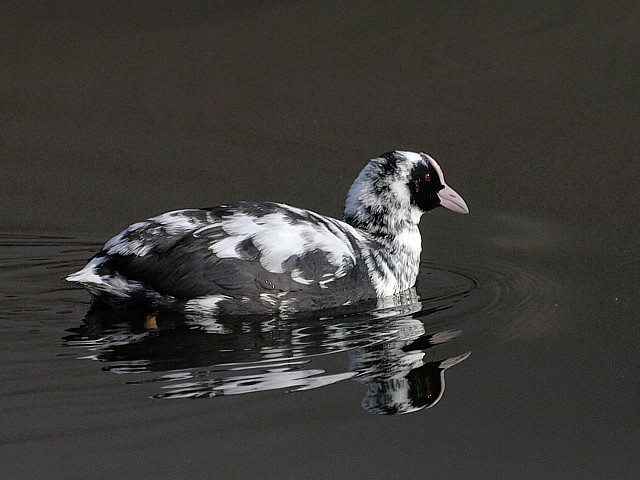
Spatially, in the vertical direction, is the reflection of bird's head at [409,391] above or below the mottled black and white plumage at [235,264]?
below

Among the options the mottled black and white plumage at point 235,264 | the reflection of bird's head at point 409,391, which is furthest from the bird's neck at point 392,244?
the reflection of bird's head at point 409,391

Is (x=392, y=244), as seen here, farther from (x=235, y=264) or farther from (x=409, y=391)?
(x=409, y=391)

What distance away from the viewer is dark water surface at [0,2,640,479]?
201 inches

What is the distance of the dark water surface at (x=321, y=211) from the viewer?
5.11 m

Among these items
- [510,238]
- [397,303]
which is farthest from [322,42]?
[397,303]

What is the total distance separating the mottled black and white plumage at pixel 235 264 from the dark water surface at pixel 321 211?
15 cm

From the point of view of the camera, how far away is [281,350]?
6016 millimetres

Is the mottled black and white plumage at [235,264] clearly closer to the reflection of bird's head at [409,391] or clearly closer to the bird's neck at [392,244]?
the bird's neck at [392,244]

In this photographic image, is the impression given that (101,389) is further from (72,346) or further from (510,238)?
(510,238)

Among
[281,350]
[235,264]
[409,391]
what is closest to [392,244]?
[235,264]

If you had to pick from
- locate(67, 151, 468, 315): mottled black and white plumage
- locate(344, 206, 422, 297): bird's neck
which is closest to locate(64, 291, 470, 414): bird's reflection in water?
locate(67, 151, 468, 315): mottled black and white plumage

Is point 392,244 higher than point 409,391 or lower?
higher

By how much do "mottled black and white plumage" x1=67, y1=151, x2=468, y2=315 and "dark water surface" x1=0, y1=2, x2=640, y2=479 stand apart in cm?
15

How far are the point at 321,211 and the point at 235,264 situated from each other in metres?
2.11
